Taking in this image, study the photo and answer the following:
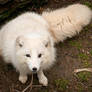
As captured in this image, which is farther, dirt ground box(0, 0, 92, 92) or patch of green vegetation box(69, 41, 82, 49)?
patch of green vegetation box(69, 41, 82, 49)

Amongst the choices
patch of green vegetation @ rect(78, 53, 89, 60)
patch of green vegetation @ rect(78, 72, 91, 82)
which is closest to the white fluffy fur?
patch of green vegetation @ rect(78, 53, 89, 60)

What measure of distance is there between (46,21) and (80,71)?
3.72 ft

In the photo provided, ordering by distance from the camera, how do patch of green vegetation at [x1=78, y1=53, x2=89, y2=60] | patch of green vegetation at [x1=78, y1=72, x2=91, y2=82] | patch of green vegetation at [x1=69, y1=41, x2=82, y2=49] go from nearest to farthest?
patch of green vegetation at [x1=78, y1=72, x2=91, y2=82] < patch of green vegetation at [x1=78, y1=53, x2=89, y2=60] < patch of green vegetation at [x1=69, y1=41, x2=82, y2=49]

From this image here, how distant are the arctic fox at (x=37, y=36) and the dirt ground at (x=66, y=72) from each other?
0.14 m

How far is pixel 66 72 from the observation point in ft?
12.7

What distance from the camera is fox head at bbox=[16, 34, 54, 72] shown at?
2.99 metres

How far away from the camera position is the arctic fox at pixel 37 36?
3068 millimetres

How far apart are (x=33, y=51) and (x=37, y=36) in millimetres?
325

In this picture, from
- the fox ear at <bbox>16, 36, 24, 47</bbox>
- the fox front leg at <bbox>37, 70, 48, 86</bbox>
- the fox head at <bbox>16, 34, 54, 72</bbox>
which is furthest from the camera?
the fox front leg at <bbox>37, 70, 48, 86</bbox>

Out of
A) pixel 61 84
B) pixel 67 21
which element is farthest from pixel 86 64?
pixel 67 21

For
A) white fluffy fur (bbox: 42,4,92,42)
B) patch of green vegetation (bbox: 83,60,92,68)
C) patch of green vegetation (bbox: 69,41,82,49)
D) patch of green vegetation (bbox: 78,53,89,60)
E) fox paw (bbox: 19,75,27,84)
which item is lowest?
fox paw (bbox: 19,75,27,84)

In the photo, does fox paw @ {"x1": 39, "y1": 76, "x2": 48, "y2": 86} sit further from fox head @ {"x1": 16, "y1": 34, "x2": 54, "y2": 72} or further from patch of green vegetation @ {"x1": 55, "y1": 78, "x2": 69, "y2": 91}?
fox head @ {"x1": 16, "y1": 34, "x2": 54, "y2": 72}

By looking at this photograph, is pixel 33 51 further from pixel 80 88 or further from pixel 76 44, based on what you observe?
pixel 76 44

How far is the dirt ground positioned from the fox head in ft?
2.11
